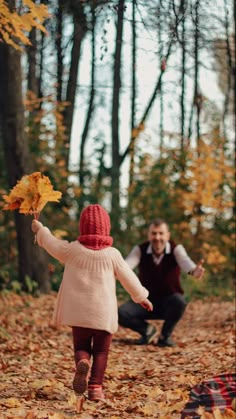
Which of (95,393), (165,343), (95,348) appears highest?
(95,348)

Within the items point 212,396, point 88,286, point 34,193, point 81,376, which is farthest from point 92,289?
point 212,396

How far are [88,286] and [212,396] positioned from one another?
121cm

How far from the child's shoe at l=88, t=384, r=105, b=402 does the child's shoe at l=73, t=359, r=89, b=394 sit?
15cm

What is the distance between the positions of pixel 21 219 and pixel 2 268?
136cm

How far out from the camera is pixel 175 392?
5.36m

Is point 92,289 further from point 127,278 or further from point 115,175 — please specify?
point 115,175

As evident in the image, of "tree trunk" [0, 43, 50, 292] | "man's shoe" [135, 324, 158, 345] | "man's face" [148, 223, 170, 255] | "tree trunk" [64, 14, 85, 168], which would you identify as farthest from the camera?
"tree trunk" [64, 14, 85, 168]

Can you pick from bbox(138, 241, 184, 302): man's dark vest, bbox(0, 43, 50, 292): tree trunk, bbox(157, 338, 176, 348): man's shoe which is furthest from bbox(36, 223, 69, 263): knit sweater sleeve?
bbox(0, 43, 50, 292): tree trunk

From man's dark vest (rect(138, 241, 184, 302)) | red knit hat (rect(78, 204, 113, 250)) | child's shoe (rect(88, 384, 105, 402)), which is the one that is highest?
red knit hat (rect(78, 204, 113, 250))

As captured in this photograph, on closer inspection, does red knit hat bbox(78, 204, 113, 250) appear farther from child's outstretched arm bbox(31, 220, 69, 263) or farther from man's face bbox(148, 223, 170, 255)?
man's face bbox(148, 223, 170, 255)

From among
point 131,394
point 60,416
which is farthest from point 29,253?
point 60,416

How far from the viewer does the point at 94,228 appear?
5.38 m

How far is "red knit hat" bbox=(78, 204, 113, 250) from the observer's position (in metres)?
5.37

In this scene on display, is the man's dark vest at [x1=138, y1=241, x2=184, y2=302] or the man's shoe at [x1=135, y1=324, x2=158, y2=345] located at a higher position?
the man's dark vest at [x1=138, y1=241, x2=184, y2=302]
